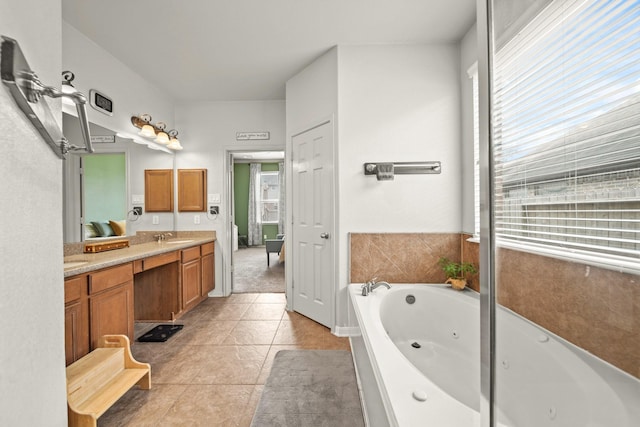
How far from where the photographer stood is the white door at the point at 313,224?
103 inches

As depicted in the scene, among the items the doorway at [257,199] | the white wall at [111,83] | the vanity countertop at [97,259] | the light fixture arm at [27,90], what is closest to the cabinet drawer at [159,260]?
the vanity countertop at [97,259]

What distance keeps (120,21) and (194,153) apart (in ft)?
5.60

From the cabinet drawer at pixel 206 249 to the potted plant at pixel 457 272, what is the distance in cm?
273

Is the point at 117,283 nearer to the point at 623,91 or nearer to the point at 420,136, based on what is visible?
the point at 623,91

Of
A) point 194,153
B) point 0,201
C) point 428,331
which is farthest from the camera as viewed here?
point 194,153

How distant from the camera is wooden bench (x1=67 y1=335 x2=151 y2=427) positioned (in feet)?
4.36

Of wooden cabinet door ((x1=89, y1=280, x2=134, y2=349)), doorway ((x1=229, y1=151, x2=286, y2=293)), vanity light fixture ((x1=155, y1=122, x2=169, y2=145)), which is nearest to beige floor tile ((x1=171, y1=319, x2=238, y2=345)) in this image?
wooden cabinet door ((x1=89, y1=280, x2=134, y2=349))

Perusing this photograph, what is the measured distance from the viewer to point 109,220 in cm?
258

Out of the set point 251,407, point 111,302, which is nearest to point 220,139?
point 111,302

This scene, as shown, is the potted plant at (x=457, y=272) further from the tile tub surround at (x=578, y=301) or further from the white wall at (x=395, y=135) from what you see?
the tile tub surround at (x=578, y=301)

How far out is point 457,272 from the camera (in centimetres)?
228

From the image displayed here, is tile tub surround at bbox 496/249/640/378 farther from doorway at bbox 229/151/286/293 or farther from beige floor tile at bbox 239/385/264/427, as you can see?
doorway at bbox 229/151/286/293

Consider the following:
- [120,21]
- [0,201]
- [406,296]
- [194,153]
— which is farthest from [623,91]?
[194,153]

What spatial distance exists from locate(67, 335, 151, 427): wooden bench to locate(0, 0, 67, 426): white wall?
1.39 ft
